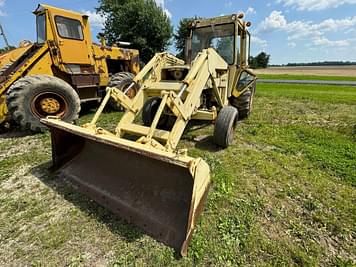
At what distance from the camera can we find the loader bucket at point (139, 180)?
6.67 feet

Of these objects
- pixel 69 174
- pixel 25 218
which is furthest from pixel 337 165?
pixel 25 218

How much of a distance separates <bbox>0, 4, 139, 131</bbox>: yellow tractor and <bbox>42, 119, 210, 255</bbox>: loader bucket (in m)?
2.02

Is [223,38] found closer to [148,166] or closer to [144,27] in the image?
[148,166]

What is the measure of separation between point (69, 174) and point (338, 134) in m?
5.29

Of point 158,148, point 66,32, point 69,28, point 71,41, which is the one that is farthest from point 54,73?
point 158,148

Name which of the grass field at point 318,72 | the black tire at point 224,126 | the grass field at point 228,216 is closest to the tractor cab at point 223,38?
the black tire at point 224,126

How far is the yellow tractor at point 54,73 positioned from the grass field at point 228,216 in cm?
113

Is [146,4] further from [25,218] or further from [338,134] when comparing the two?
[25,218]

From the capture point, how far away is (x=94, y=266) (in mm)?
1880

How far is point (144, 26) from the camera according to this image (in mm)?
22312

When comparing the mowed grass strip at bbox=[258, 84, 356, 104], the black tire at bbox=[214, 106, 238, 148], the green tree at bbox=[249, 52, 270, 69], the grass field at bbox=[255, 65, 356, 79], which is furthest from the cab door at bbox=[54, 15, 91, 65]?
the green tree at bbox=[249, 52, 270, 69]

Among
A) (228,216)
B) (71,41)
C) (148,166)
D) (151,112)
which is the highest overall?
(71,41)

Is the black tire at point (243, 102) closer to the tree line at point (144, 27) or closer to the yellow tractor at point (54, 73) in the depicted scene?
the yellow tractor at point (54, 73)

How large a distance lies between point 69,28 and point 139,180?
5.23 meters
